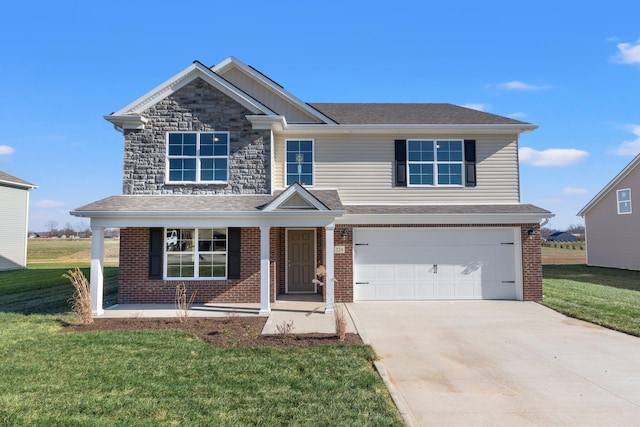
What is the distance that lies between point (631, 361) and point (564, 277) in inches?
542

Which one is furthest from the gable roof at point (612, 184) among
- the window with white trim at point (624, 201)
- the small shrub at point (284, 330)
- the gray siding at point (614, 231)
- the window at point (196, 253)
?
the window at point (196, 253)

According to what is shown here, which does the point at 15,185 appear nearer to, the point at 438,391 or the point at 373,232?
the point at 373,232

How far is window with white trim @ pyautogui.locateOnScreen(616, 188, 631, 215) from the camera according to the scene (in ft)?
70.7

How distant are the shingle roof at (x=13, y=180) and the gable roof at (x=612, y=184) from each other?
36.3 metres

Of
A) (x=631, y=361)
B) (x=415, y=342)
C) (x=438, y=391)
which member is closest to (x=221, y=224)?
(x=415, y=342)

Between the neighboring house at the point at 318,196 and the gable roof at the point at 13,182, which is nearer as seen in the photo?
the neighboring house at the point at 318,196

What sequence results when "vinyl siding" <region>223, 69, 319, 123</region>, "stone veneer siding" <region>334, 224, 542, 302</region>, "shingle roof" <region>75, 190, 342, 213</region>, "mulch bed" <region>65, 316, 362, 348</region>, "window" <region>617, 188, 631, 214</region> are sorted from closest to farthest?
"mulch bed" <region>65, 316, 362, 348</region>, "shingle roof" <region>75, 190, 342, 213</region>, "stone veneer siding" <region>334, 224, 542, 302</region>, "vinyl siding" <region>223, 69, 319, 123</region>, "window" <region>617, 188, 631, 214</region>

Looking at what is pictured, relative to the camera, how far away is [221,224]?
34.8ft

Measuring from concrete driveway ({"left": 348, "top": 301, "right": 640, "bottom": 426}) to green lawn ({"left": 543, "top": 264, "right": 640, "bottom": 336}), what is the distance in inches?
25.8

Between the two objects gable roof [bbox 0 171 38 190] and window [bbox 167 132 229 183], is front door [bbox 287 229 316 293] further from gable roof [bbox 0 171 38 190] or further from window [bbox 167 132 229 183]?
gable roof [bbox 0 171 38 190]

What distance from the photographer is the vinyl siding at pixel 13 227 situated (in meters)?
23.2

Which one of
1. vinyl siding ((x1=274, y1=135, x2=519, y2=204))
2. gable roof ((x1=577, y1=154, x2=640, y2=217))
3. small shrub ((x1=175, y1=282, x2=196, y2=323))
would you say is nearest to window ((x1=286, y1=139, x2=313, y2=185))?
vinyl siding ((x1=274, y1=135, x2=519, y2=204))

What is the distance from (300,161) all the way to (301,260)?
352 cm

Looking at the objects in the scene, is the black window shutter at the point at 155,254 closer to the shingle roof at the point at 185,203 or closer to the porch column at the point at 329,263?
the shingle roof at the point at 185,203
